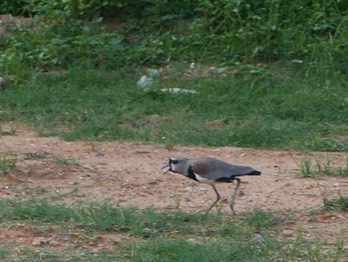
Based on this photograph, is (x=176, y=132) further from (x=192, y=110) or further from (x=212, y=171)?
(x=212, y=171)

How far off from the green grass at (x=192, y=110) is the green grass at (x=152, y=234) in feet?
5.78

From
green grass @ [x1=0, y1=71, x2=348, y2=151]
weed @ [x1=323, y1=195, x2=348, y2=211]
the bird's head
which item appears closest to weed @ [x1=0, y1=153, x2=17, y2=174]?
green grass @ [x1=0, y1=71, x2=348, y2=151]

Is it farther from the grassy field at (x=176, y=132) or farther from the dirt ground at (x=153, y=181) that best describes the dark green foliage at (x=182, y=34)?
the dirt ground at (x=153, y=181)

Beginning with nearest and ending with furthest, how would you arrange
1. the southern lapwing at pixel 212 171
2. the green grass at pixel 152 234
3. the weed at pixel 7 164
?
1. the green grass at pixel 152 234
2. the southern lapwing at pixel 212 171
3. the weed at pixel 7 164

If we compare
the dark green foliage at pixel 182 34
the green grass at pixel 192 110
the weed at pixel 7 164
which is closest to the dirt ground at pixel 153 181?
the weed at pixel 7 164

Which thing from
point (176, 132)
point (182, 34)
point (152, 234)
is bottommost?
point (152, 234)

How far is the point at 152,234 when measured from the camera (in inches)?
201

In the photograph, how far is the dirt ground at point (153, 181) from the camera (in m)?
5.54

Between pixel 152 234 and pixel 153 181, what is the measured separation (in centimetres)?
113

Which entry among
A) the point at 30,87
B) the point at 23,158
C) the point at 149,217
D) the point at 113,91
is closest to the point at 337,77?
the point at 113,91

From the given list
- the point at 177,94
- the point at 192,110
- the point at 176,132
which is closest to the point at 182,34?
the point at 177,94

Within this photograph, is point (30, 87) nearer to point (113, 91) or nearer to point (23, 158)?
point (113, 91)

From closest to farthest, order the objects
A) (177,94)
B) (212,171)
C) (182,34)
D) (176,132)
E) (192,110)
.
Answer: (212,171) < (176,132) < (192,110) < (177,94) < (182,34)

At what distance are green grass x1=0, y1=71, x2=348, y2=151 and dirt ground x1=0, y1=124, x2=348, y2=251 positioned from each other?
8.8 inches
